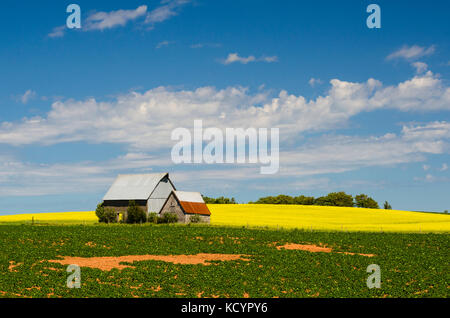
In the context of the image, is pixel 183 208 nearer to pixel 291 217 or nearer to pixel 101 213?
pixel 101 213

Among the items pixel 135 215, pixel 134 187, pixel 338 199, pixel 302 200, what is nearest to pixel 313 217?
pixel 134 187

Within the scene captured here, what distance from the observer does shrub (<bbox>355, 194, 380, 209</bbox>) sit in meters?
170

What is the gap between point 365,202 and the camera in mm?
170125

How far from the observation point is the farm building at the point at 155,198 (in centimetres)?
8512

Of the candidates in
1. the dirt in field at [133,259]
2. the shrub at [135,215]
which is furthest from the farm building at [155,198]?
the dirt in field at [133,259]

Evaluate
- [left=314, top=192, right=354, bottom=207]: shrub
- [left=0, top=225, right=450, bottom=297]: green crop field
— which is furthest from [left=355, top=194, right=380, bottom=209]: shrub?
[left=0, top=225, right=450, bottom=297]: green crop field

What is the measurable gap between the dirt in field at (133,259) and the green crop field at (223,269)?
0.51m

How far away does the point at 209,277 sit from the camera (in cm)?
3005

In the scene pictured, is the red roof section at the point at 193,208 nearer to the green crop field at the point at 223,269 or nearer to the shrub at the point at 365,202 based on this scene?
the green crop field at the point at 223,269

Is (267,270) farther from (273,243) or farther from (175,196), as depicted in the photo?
(175,196)

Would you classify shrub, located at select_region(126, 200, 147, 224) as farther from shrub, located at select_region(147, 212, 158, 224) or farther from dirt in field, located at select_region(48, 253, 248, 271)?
dirt in field, located at select_region(48, 253, 248, 271)
